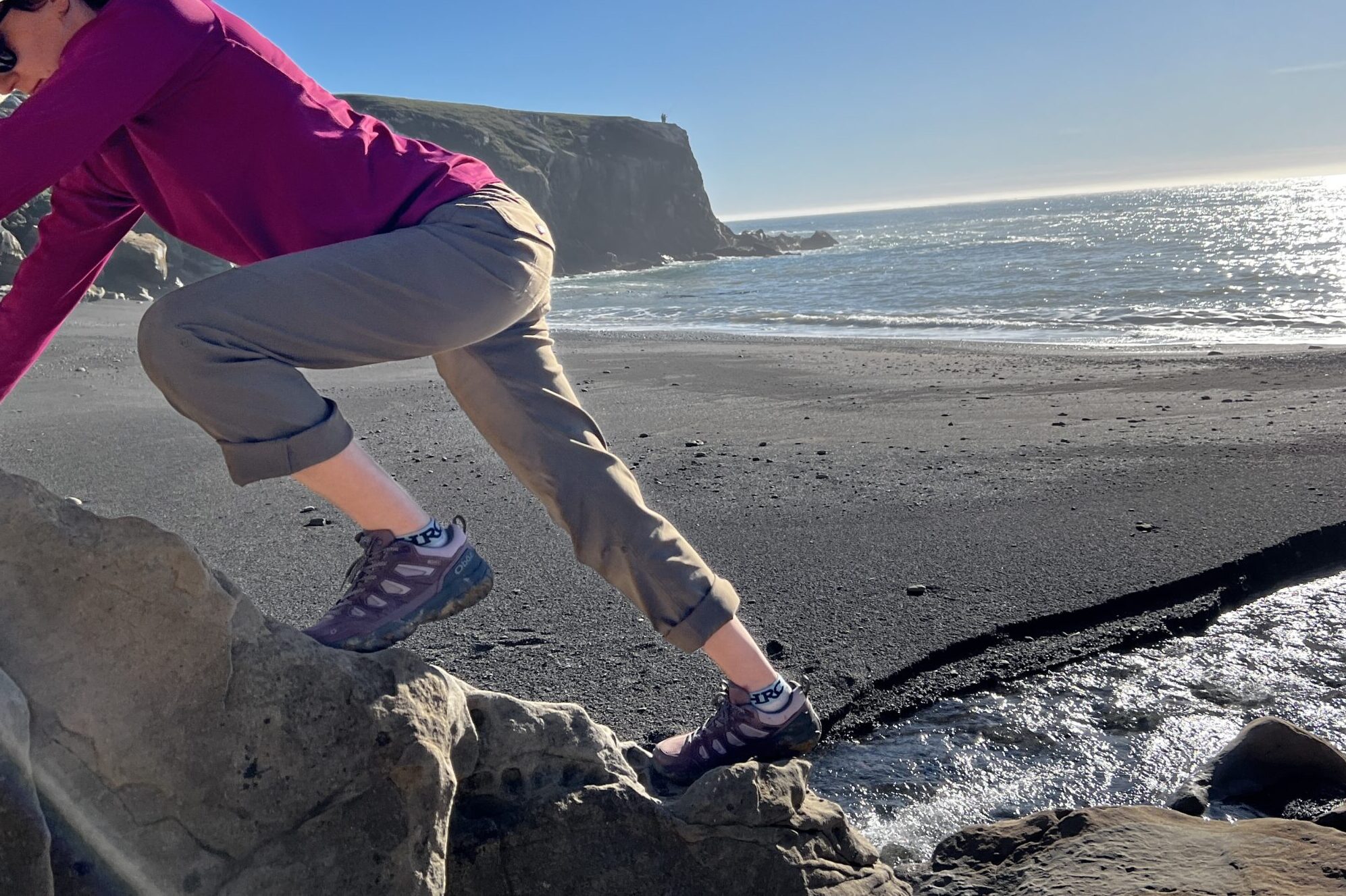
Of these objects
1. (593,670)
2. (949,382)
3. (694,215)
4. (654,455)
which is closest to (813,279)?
(949,382)

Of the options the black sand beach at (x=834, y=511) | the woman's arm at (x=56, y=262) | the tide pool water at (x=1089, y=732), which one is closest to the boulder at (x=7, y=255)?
the black sand beach at (x=834, y=511)

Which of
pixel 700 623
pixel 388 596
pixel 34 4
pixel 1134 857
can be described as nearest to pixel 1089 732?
pixel 1134 857

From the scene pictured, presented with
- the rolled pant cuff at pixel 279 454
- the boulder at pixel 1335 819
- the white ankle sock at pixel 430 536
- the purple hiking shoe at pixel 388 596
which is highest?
the rolled pant cuff at pixel 279 454

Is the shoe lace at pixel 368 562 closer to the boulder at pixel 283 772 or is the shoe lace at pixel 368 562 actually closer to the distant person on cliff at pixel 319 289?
the distant person on cliff at pixel 319 289

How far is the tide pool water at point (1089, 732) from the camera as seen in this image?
105 inches

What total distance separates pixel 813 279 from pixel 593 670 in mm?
34371

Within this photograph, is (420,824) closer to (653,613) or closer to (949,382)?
(653,613)

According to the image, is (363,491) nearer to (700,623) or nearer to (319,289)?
(319,289)

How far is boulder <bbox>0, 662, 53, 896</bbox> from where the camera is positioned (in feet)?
4.87

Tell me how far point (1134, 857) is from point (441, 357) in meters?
1.72

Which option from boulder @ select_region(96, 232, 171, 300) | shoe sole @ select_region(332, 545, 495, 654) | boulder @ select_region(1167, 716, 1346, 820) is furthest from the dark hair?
boulder @ select_region(96, 232, 171, 300)

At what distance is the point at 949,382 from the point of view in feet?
32.3

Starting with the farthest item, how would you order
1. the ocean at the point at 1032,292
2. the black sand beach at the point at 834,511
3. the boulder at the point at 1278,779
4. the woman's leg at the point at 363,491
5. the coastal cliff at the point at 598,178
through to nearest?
the coastal cliff at the point at 598,178 → the ocean at the point at 1032,292 → the black sand beach at the point at 834,511 → the boulder at the point at 1278,779 → the woman's leg at the point at 363,491

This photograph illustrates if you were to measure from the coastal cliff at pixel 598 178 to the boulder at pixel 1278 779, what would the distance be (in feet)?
204
